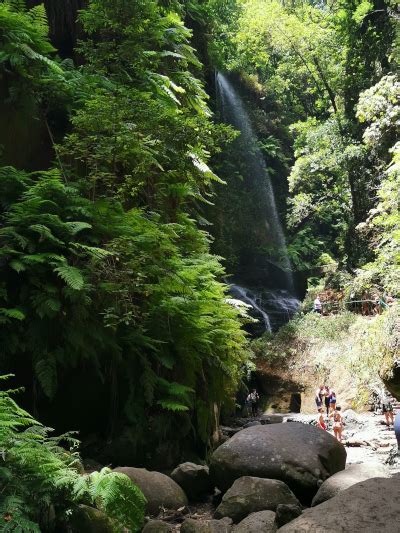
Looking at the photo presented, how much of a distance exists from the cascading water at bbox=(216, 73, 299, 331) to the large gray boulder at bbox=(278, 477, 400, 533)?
62.7ft

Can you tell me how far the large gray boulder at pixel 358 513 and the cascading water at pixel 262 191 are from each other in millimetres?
19113

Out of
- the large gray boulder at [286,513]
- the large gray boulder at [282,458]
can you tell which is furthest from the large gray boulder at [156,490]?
the large gray boulder at [286,513]

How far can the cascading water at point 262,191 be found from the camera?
23734 mm

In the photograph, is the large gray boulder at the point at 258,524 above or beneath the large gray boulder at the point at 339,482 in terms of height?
beneath

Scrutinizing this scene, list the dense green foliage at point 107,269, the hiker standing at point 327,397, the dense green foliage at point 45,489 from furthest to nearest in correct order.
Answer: the hiker standing at point 327,397 < the dense green foliage at point 107,269 < the dense green foliage at point 45,489

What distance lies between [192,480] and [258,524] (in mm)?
1559

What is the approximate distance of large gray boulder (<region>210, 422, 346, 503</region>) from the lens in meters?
5.68

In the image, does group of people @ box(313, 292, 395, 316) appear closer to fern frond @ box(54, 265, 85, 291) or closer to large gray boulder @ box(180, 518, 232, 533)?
large gray boulder @ box(180, 518, 232, 533)

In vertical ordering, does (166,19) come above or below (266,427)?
above

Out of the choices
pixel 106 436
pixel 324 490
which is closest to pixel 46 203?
pixel 106 436

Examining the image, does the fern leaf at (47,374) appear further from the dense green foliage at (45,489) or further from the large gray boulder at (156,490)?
the dense green foliage at (45,489)

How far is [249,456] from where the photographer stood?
233 inches

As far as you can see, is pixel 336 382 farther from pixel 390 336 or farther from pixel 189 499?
pixel 189 499

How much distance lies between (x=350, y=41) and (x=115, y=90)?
16.0 m
